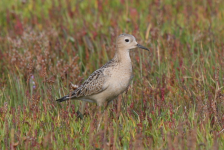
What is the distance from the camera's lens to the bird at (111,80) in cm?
557

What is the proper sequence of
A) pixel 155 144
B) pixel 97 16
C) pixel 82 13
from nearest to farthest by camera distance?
pixel 155 144
pixel 97 16
pixel 82 13

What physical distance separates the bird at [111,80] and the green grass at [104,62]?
20 centimetres

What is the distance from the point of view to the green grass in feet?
14.9

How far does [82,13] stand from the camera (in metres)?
10.5

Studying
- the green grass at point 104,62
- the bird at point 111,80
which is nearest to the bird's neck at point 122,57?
the bird at point 111,80

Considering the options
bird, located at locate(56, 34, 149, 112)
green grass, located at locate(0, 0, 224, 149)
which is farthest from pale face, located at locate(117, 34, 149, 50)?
green grass, located at locate(0, 0, 224, 149)

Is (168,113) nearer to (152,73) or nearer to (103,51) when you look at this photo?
(152,73)

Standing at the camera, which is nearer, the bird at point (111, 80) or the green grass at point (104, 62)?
the green grass at point (104, 62)

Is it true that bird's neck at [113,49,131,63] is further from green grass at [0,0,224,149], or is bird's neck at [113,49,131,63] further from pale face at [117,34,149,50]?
green grass at [0,0,224,149]

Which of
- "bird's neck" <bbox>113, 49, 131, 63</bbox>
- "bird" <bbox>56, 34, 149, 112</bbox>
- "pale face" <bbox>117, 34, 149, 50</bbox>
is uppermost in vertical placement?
"pale face" <bbox>117, 34, 149, 50</bbox>

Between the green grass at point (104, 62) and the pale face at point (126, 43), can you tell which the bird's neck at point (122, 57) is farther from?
the green grass at point (104, 62)

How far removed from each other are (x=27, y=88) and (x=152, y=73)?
207 centimetres

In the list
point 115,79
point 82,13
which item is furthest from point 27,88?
point 82,13

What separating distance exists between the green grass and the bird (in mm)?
196
